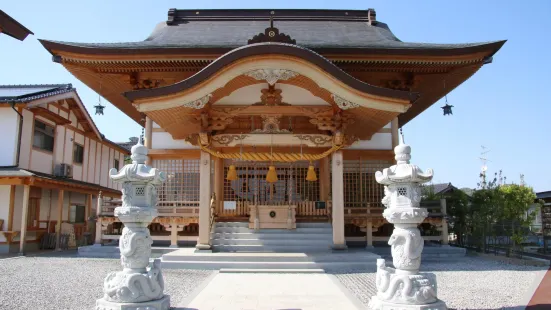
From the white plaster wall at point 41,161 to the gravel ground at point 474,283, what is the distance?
14.6 m

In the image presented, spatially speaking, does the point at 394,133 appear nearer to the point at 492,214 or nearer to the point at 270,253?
the point at 492,214

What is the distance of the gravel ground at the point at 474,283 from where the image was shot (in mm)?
6555

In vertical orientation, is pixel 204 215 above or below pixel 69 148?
below

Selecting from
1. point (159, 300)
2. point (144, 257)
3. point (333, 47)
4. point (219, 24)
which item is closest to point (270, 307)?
point (159, 300)

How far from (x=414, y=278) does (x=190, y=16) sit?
15.3 m

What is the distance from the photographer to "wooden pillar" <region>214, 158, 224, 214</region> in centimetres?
1371

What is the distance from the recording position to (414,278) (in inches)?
202

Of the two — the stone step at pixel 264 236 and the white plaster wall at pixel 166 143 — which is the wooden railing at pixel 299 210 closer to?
the stone step at pixel 264 236

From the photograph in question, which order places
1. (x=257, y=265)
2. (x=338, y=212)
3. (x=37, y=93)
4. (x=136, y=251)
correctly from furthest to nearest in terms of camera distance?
(x=37, y=93) < (x=338, y=212) < (x=257, y=265) < (x=136, y=251)

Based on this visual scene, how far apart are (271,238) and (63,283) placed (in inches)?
224

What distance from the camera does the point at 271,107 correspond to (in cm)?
1101

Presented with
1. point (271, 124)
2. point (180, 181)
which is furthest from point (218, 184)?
point (271, 124)

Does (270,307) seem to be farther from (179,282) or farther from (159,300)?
(179,282)

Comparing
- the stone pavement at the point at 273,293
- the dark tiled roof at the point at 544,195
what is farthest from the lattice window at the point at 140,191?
the dark tiled roof at the point at 544,195
